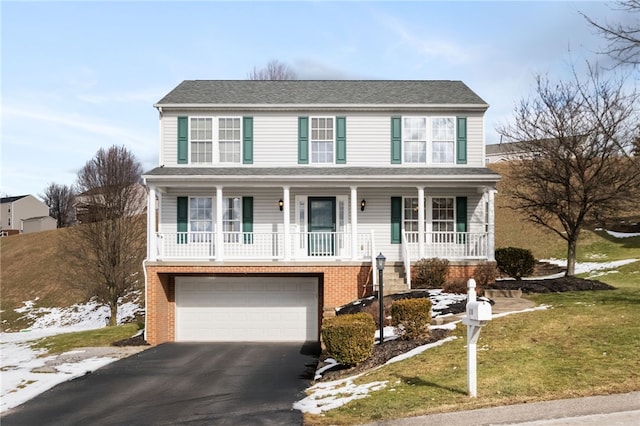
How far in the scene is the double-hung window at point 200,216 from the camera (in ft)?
68.1

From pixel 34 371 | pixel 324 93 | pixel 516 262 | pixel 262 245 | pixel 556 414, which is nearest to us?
pixel 556 414

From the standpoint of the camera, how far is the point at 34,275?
44844 mm

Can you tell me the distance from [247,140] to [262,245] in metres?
3.75

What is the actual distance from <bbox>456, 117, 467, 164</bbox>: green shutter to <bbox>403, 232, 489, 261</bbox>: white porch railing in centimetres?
265

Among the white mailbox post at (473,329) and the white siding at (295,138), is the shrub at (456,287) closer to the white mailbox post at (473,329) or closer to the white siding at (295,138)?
the white siding at (295,138)

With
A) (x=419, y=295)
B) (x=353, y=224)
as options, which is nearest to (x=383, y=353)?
(x=419, y=295)

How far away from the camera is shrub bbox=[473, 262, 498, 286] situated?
1870cm

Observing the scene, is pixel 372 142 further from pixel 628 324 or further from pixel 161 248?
pixel 628 324

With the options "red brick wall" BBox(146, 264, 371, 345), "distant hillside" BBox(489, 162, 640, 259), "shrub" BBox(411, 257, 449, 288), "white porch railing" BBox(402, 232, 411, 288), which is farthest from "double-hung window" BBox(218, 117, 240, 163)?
"distant hillside" BBox(489, 162, 640, 259)

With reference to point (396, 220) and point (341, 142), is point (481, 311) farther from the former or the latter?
point (341, 142)

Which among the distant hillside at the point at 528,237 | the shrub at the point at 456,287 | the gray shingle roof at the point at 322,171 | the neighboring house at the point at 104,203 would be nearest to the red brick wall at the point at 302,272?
the shrub at the point at 456,287

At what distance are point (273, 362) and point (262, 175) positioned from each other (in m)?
6.45

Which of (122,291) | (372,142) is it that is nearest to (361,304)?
(372,142)

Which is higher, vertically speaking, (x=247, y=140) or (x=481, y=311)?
(x=247, y=140)
